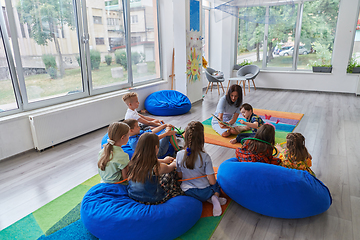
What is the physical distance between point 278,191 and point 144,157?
111 cm

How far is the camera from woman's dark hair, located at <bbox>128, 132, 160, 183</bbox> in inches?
77.0

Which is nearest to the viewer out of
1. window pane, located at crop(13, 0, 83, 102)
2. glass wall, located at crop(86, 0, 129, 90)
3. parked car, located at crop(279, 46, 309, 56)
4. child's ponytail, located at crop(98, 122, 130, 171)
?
child's ponytail, located at crop(98, 122, 130, 171)

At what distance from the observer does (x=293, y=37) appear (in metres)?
7.90

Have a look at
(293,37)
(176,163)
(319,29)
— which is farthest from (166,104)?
(319,29)

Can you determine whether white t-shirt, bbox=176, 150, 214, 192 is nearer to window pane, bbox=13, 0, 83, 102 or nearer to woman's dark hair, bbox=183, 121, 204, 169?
woman's dark hair, bbox=183, 121, 204, 169

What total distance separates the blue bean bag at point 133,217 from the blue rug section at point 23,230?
47cm

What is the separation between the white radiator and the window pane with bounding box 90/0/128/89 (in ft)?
1.70

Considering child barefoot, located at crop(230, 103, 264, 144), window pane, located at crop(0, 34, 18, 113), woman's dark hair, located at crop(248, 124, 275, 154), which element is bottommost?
child barefoot, located at crop(230, 103, 264, 144)

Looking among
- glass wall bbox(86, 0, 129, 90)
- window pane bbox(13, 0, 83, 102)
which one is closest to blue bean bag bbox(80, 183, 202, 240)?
window pane bbox(13, 0, 83, 102)

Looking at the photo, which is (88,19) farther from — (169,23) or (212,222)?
(212,222)

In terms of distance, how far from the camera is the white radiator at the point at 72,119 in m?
3.60

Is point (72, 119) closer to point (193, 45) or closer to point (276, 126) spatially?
A: point (193, 45)

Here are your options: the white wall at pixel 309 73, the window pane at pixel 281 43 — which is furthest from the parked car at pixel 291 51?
the white wall at pixel 309 73

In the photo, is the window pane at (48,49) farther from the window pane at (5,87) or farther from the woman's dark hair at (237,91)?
the woman's dark hair at (237,91)
